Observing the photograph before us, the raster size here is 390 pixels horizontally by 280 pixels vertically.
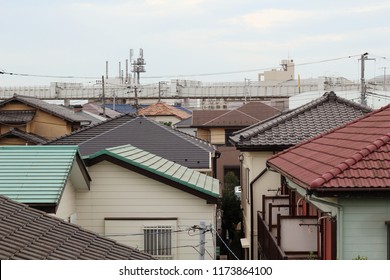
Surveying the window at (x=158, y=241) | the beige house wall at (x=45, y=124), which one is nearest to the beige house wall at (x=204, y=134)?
the beige house wall at (x=45, y=124)

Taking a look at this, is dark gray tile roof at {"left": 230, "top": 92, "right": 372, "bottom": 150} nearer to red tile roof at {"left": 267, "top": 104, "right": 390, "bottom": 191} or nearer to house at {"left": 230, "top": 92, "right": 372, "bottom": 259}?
house at {"left": 230, "top": 92, "right": 372, "bottom": 259}

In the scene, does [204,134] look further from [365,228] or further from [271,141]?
[365,228]

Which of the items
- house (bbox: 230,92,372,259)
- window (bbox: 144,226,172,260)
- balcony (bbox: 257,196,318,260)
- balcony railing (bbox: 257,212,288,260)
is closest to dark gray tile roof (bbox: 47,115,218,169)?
house (bbox: 230,92,372,259)

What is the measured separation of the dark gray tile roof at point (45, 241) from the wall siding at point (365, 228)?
2410mm

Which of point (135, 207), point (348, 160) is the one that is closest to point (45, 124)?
point (135, 207)

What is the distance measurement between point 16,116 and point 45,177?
65.2 feet

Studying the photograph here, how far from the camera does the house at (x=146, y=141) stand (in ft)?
54.0

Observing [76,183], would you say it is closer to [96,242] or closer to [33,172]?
[33,172]

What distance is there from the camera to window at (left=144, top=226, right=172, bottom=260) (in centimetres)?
1001

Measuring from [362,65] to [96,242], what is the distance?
21.5 meters

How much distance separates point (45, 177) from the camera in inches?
358

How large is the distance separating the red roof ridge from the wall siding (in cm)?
35

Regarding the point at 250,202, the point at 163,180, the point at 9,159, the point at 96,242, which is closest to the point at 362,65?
the point at 250,202

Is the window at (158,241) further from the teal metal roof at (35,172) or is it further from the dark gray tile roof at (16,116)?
the dark gray tile roof at (16,116)
